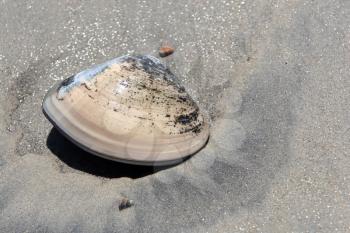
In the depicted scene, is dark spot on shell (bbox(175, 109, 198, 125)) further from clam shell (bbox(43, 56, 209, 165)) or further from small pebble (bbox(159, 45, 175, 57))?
small pebble (bbox(159, 45, 175, 57))

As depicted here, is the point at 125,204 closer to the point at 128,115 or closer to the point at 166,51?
the point at 128,115

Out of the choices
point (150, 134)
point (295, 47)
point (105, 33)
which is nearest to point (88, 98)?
point (150, 134)

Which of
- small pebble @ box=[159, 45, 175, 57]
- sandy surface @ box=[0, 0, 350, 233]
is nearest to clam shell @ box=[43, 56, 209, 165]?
sandy surface @ box=[0, 0, 350, 233]

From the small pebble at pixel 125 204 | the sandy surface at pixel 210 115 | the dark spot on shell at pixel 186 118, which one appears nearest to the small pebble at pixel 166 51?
the sandy surface at pixel 210 115

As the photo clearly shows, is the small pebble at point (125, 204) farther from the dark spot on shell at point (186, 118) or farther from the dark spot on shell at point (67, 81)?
the dark spot on shell at point (67, 81)

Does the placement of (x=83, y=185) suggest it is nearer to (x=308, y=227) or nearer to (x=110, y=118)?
(x=110, y=118)
